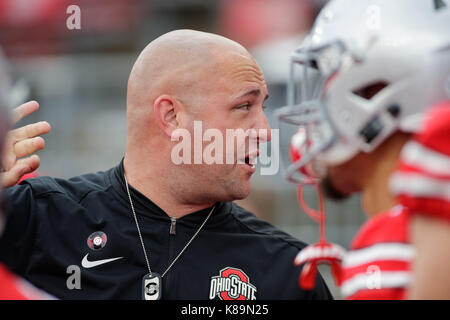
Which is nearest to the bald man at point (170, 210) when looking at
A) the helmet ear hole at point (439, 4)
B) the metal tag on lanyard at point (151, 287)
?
the metal tag on lanyard at point (151, 287)

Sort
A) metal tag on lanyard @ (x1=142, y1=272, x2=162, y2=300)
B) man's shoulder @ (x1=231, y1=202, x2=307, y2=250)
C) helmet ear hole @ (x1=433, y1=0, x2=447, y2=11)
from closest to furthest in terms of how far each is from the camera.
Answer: helmet ear hole @ (x1=433, y1=0, x2=447, y2=11) → metal tag on lanyard @ (x1=142, y1=272, x2=162, y2=300) → man's shoulder @ (x1=231, y1=202, x2=307, y2=250)

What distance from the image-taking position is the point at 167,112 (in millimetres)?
2312

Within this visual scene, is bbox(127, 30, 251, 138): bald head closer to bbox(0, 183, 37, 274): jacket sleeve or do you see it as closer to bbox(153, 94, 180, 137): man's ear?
bbox(153, 94, 180, 137): man's ear

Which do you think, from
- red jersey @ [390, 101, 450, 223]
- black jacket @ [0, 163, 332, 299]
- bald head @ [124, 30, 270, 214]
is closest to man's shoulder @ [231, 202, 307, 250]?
black jacket @ [0, 163, 332, 299]

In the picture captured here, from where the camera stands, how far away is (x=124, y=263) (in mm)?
2119

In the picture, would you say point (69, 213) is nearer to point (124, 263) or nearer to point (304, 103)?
point (124, 263)

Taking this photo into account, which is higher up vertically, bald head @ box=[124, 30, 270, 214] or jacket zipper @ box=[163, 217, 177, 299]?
bald head @ box=[124, 30, 270, 214]

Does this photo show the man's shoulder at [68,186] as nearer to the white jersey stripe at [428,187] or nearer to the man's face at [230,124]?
the man's face at [230,124]

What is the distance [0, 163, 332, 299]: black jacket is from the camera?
2.08 metres

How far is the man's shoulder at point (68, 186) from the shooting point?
7.38 ft

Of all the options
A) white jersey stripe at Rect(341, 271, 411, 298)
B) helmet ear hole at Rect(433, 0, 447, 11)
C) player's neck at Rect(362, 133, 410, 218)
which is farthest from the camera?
helmet ear hole at Rect(433, 0, 447, 11)

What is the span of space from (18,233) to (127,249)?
0.37 m
